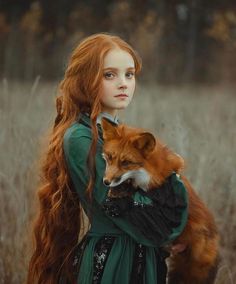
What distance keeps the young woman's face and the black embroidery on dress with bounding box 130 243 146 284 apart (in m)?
0.51

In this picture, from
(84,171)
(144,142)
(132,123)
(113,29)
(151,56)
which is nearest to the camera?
(144,142)

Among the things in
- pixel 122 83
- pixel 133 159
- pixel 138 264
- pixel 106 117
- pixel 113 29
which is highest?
pixel 113 29

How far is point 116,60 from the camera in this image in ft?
6.98

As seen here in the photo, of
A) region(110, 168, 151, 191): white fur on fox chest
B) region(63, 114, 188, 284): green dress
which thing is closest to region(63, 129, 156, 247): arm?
region(63, 114, 188, 284): green dress

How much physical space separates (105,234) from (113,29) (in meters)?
3.64

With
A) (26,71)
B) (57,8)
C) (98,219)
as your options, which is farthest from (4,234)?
(57,8)

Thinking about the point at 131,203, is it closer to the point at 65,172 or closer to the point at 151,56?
the point at 65,172

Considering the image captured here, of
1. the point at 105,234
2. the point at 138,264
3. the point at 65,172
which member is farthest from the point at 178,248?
the point at 65,172

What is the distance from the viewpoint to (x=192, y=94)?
5.60 metres

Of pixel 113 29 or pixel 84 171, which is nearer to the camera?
pixel 84 171

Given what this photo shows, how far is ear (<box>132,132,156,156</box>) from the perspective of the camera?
1.92 meters

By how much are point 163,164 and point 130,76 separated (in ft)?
1.18

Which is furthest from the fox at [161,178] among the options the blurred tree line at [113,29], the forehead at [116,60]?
the blurred tree line at [113,29]

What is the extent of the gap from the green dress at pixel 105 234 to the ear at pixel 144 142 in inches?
5.5
